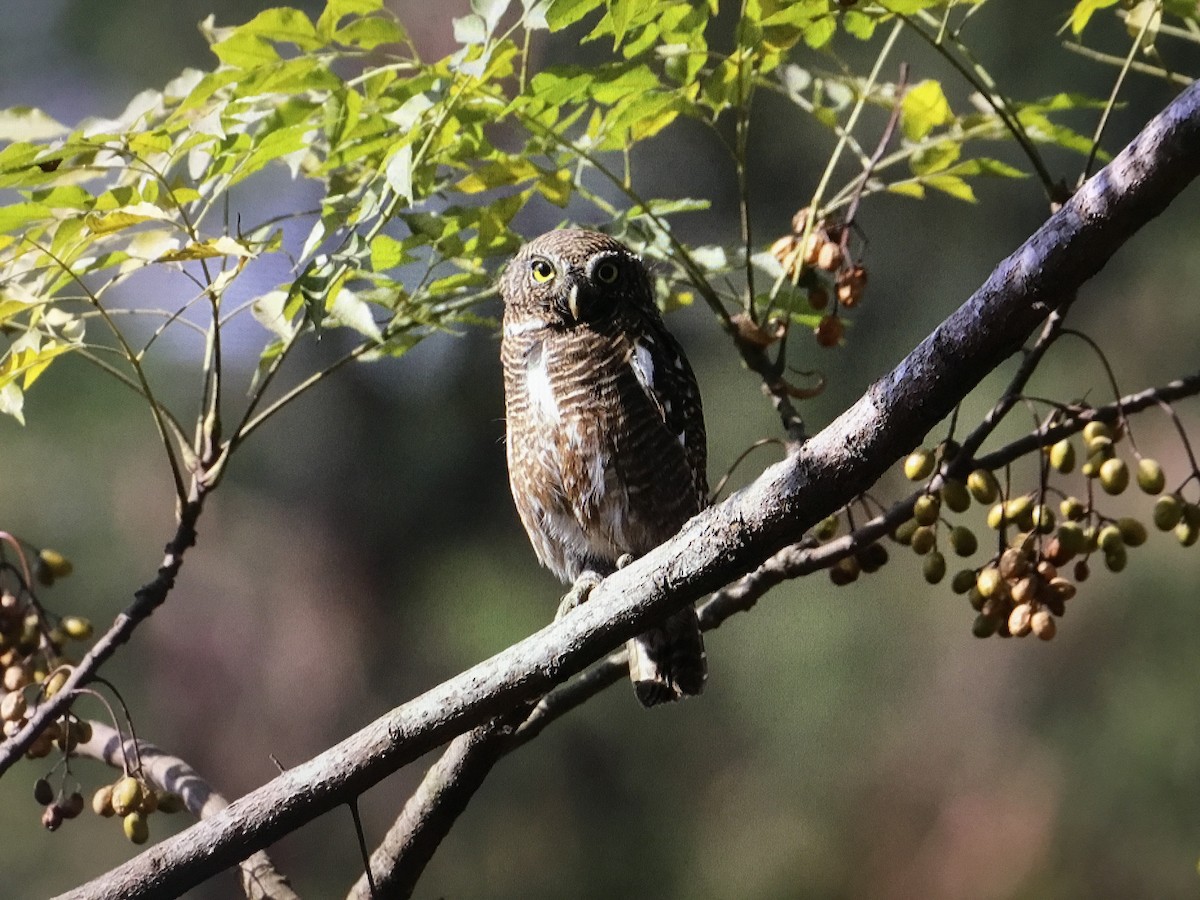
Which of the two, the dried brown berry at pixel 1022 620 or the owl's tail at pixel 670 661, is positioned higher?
the owl's tail at pixel 670 661

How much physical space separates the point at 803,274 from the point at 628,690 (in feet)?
6.72

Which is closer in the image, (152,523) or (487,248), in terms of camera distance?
(487,248)

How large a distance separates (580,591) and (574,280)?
1.64 ft

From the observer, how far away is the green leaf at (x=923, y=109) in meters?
1.44

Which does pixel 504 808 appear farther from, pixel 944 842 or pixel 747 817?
pixel 944 842

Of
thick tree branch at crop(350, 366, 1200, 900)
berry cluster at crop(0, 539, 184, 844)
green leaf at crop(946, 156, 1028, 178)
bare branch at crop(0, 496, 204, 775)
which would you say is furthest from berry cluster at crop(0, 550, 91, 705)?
green leaf at crop(946, 156, 1028, 178)

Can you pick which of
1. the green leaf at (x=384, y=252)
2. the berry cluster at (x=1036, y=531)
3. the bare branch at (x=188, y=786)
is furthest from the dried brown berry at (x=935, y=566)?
the bare branch at (x=188, y=786)

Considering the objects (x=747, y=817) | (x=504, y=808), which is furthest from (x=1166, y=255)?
(x=504, y=808)

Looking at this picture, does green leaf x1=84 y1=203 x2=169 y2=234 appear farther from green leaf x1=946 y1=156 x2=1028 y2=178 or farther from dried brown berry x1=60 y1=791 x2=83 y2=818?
green leaf x1=946 y1=156 x2=1028 y2=178

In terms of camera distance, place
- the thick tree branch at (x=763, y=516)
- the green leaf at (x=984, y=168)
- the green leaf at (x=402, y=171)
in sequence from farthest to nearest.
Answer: the green leaf at (x=984, y=168)
the green leaf at (x=402, y=171)
the thick tree branch at (x=763, y=516)

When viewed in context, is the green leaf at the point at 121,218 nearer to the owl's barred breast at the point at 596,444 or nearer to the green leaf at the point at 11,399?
the green leaf at the point at 11,399

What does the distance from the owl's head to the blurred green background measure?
941 mm

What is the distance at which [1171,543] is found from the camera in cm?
297

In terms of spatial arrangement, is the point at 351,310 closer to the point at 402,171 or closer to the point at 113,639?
the point at 402,171
